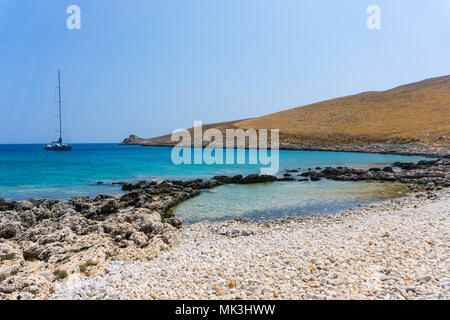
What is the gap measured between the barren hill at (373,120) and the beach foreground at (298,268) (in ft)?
172

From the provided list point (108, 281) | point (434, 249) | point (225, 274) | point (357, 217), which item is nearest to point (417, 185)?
point (357, 217)

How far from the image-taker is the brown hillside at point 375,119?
62997 millimetres

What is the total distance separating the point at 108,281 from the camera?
5.96 metres

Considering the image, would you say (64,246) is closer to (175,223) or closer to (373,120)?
(175,223)

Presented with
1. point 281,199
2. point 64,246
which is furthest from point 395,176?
point 64,246

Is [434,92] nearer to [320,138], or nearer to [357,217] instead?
[320,138]

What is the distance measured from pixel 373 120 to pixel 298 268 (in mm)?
81148

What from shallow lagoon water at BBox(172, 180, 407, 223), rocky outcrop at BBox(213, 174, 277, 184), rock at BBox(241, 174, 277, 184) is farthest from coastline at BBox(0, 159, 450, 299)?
rock at BBox(241, 174, 277, 184)

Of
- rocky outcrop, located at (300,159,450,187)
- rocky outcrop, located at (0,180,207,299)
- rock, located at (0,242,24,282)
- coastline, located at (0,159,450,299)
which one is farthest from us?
rocky outcrop, located at (300,159,450,187)

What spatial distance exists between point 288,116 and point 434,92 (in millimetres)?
41796

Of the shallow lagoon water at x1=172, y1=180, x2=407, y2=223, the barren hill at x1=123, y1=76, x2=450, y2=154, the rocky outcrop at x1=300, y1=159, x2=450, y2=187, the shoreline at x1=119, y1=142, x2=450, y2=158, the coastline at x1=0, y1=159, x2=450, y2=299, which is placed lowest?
the shallow lagoon water at x1=172, y1=180, x2=407, y2=223

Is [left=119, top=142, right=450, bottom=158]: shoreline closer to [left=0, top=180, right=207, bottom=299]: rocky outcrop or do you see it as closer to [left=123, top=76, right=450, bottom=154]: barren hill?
[left=123, top=76, right=450, bottom=154]: barren hill

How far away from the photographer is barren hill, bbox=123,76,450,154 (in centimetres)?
6234
